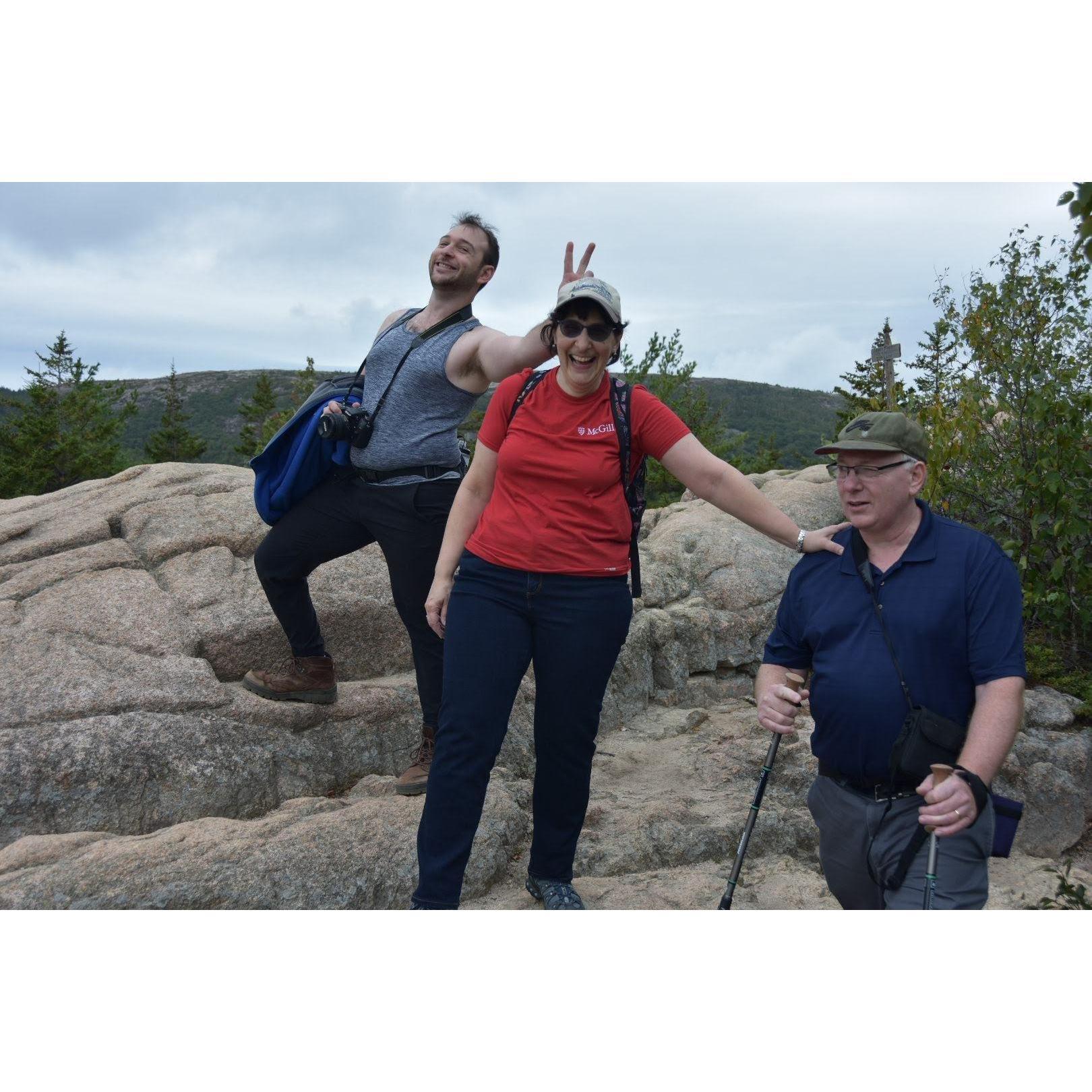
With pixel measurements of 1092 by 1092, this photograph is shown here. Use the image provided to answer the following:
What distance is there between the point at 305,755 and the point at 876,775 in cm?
361

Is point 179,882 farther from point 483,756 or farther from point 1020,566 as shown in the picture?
point 1020,566

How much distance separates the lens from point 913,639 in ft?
9.16

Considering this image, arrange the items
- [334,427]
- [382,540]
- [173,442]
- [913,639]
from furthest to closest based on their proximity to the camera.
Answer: [173,442], [382,540], [334,427], [913,639]

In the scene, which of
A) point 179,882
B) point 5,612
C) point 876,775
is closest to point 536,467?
point 876,775

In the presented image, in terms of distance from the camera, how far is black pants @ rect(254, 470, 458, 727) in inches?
181

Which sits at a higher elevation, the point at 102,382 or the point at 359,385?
the point at 102,382

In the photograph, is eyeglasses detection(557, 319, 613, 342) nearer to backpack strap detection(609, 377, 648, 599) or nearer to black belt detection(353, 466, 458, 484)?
backpack strap detection(609, 377, 648, 599)

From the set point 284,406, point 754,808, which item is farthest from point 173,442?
point 754,808

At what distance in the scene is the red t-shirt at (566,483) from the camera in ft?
11.4

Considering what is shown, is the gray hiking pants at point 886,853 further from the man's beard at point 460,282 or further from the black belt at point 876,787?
the man's beard at point 460,282

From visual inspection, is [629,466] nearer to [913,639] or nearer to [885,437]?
[885,437]

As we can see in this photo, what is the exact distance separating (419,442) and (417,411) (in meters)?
0.15

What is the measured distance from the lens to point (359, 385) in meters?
4.93

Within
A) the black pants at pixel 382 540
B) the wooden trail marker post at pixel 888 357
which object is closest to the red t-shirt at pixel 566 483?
the black pants at pixel 382 540
